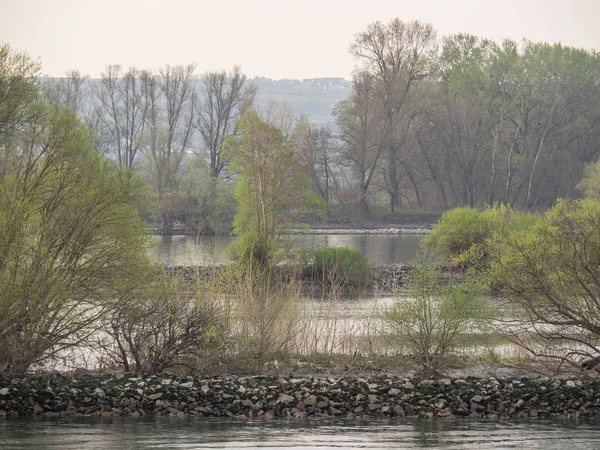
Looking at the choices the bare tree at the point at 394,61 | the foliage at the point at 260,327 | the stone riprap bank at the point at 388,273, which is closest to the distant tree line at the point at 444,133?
the bare tree at the point at 394,61

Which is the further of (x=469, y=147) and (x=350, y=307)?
(x=469, y=147)

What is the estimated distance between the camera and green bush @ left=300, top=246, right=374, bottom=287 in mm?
35656

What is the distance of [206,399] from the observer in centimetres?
1412

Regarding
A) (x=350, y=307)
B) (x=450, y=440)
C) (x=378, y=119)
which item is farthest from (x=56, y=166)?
(x=378, y=119)

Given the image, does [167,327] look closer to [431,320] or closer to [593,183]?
[431,320]

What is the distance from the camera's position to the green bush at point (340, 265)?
117 feet

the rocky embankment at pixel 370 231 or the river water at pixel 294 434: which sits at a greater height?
the rocky embankment at pixel 370 231

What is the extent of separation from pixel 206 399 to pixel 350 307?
14.0 metres

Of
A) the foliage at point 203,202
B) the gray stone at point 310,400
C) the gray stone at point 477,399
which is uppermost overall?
the foliage at point 203,202

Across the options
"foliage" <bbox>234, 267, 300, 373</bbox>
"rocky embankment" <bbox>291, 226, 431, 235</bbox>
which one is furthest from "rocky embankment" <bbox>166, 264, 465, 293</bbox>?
"rocky embankment" <bbox>291, 226, 431, 235</bbox>

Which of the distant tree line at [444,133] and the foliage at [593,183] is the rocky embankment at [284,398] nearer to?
the foliage at [593,183]

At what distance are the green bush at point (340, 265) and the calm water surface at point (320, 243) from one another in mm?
927

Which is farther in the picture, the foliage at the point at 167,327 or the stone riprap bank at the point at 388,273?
the stone riprap bank at the point at 388,273

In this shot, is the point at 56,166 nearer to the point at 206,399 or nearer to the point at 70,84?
the point at 206,399
